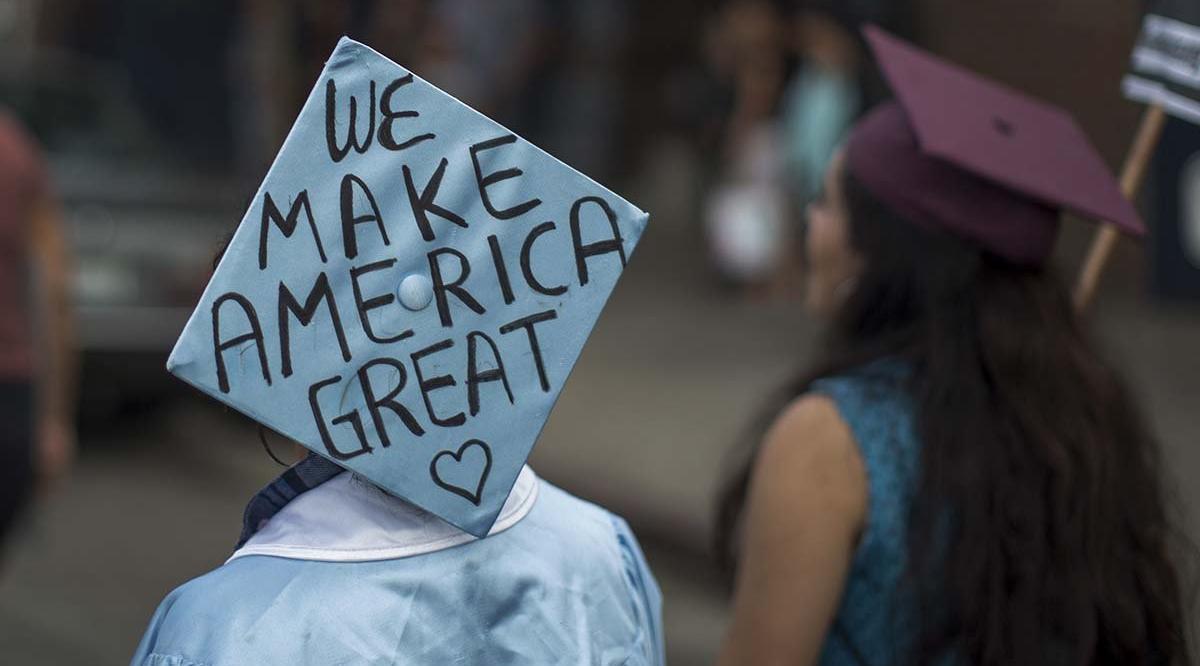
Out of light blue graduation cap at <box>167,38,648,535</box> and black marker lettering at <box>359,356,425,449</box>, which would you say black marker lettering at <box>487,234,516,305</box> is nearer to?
light blue graduation cap at <box>167,38,648,535</box>

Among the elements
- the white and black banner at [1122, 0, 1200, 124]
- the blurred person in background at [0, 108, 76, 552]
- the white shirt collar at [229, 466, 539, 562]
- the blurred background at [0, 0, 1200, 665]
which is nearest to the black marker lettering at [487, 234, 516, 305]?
the white shirt collar at [229, 466, 539, 562]

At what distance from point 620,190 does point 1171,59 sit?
14821mm

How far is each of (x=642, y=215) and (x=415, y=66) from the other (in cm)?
1257

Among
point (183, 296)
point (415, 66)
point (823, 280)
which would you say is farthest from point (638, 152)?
point (823, 280)

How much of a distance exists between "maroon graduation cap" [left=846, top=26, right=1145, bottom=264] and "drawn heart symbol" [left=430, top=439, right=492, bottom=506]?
33.2 inches

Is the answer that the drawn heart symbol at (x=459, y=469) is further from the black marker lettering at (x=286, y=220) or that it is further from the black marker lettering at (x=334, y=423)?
the black marker lettering at (x=286, y=220)

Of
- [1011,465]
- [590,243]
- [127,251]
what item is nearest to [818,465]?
[1011,465]

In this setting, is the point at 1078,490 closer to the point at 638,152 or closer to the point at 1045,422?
the point at 1045,422

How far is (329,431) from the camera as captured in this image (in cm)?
171

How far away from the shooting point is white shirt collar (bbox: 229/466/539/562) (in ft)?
5.80

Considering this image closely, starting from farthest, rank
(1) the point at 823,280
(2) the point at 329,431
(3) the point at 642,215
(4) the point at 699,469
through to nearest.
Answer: (4) the point at 699,469 → (1) the point at 823,280 → (3) the point at 642,215 → (2) the point at 329,431

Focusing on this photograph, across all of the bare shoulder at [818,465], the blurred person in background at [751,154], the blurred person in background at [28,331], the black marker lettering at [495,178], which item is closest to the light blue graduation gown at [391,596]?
the black marker lettering at [495,178]

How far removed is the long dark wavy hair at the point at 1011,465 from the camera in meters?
2.25

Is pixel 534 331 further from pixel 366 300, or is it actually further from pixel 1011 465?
pixel 1011 465
